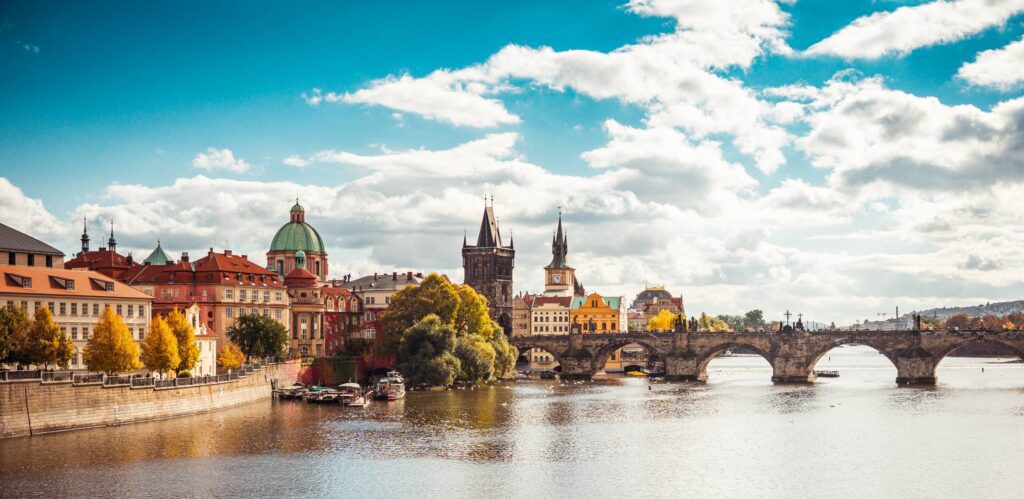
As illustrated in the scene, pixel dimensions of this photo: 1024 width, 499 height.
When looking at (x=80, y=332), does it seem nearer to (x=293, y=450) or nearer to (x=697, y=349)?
(x=293, y=450)

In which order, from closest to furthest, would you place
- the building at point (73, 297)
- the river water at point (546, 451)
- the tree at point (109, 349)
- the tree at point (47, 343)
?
the river water at point (546, 451) < the tree at point (47, 343) < the tree at point (109, 349) < the building at point (73, 297)

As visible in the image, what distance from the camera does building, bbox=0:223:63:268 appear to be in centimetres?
9406

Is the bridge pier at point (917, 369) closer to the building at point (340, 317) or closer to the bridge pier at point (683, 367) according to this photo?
the bridge pier at point (683, 367)

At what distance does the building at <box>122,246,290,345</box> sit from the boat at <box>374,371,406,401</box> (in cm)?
1754

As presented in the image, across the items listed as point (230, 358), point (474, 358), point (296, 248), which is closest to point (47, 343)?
point (230, 358)

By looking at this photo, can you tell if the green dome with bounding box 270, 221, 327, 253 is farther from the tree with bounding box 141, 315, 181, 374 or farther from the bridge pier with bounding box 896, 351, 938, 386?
the bridge pier with bounding box 896, 351, 938, 386

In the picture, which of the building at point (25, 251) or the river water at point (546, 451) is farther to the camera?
the building at point (25, 251)

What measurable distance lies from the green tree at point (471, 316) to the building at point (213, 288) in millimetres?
25492

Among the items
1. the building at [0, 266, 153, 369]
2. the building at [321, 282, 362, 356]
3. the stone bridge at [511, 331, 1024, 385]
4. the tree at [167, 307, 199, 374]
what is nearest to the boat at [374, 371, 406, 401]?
the tree at [167, 307, 199, 374]

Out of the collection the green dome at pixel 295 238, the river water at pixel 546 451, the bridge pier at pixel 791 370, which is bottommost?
the river water at pixel 546 451

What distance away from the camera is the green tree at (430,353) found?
414 feet

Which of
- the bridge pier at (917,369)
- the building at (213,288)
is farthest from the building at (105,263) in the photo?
the bridge pier at (917,369)

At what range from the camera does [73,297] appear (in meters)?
92.8

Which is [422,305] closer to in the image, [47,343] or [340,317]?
[340,317]
